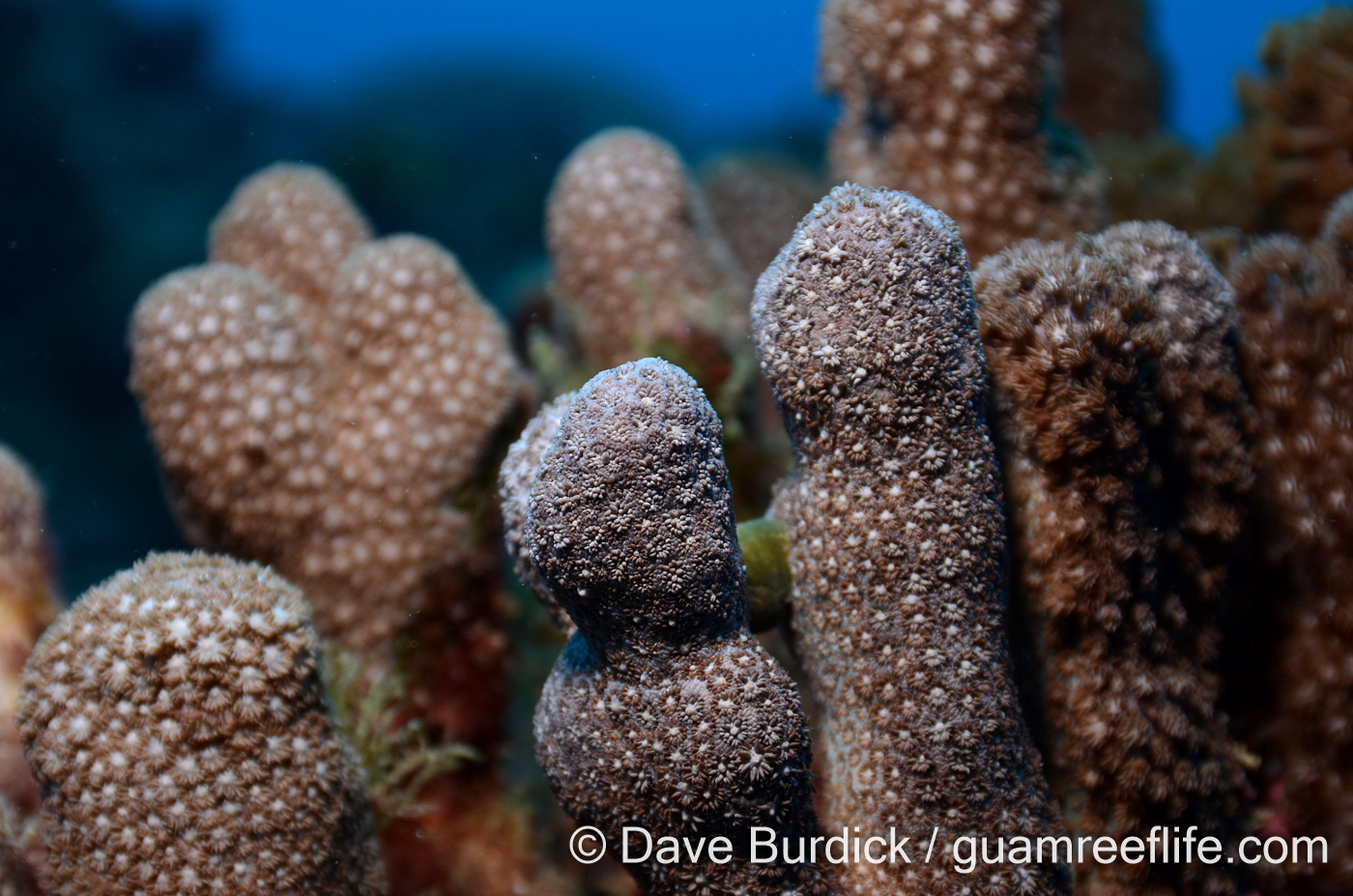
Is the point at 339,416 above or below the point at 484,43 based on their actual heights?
below

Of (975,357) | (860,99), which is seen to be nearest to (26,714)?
(975,357)

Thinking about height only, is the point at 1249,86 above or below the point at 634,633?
above

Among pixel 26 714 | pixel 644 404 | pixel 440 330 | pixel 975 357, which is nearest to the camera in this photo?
pixel 644 404

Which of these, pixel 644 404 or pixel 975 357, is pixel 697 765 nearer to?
pixel 644 404

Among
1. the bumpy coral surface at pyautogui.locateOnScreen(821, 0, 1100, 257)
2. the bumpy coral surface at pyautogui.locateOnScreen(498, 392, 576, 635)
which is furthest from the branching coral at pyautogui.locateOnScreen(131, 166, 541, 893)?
the bumpy coral surface at pyautogui.locateOnScreen(821, 0, 1100, 257)

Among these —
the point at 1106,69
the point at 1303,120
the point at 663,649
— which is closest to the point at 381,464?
the point at 663,649

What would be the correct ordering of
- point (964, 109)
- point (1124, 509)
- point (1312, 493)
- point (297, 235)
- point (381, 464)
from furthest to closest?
point (297, 235), point (381, 464), point (964, 109), point (1312, 493), point (1124, 509)

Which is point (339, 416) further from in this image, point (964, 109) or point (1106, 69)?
point (1106, 69)
